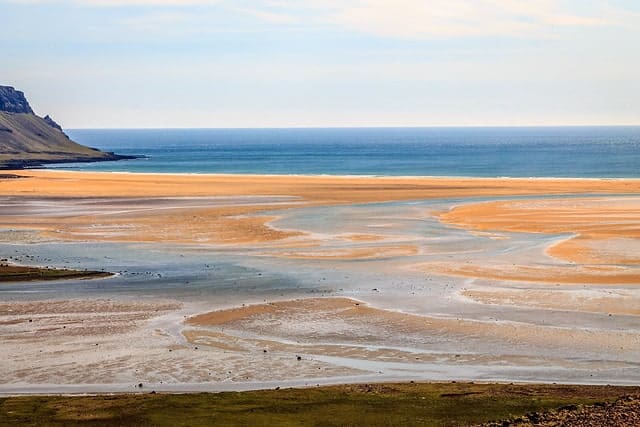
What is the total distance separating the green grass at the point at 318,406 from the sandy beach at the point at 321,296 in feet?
5.29

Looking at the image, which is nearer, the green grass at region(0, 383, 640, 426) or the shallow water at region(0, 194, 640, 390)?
the green grass at region(0, 383, 640, 426)

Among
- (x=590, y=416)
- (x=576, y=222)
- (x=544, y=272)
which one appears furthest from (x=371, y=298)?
(x=576, y=222)

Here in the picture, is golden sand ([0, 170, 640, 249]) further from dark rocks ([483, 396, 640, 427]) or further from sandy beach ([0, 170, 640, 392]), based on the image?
dark rocks ([483, 396, 640, 427])

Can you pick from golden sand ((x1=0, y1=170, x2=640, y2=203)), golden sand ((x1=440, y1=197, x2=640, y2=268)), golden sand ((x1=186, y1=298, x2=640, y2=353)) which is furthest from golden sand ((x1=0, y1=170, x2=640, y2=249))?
golden sand ((x1=186, y1=298, x2=640, y2=353))

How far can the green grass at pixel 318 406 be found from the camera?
21.6m

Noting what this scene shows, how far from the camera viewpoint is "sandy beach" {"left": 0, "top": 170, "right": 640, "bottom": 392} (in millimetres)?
27406

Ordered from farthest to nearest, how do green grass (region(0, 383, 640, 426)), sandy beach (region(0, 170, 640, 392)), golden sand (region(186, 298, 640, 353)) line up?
golden sand (region(186, 298, 640, 353)), sandy beach (region(0, 170, 640, 392)), green grass (region(0, 383, 640, 426))

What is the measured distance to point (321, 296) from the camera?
3812cm

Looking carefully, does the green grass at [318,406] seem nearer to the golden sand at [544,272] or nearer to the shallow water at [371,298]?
the shallow water at [371,298]

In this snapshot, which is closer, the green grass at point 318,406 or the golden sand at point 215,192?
the green grass at point 318,406

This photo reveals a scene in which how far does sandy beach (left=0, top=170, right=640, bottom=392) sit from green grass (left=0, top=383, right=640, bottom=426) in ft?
5.29

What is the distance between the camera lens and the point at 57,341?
30.6m

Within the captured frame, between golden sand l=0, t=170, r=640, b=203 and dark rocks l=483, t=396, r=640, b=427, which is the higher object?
dark rocks l=483, t=396, r=640, b=427

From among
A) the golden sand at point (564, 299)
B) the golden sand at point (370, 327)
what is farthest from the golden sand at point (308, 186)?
the golden sand at point (370, 327)
